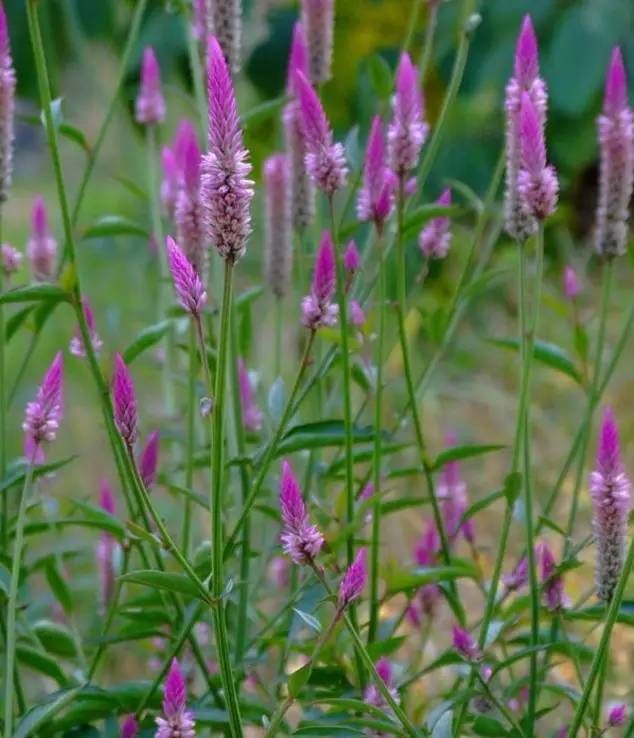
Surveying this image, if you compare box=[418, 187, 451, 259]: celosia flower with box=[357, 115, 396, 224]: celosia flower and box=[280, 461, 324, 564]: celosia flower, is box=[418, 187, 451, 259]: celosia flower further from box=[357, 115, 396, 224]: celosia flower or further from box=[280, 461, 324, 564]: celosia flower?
box=[280, 461, 324, 564]: celosia flower

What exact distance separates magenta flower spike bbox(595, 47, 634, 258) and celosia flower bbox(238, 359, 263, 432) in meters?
0.38

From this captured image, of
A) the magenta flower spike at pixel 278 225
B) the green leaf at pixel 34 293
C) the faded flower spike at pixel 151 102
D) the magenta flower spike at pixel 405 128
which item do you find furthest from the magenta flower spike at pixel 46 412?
the faded flower spike at pixel 151 102

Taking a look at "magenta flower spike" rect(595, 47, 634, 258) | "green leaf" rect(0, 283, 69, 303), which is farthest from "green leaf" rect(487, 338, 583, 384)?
"green leaf" rect(0, 283, 69, 303)

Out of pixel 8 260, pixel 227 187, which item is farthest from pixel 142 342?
pixel 227 187

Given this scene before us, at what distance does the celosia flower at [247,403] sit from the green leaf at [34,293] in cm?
43

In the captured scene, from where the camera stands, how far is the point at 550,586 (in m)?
1.13

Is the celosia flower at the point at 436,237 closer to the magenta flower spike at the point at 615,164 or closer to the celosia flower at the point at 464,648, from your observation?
the magenta flower spike at the point at 615,164

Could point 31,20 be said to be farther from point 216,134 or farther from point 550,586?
point 550,586

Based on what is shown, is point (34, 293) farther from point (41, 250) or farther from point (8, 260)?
point (41, 250)

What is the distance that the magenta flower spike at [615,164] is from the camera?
1144 millimetres

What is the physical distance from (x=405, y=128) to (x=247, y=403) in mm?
444

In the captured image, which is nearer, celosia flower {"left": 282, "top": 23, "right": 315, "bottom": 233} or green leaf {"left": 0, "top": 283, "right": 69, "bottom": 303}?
green leaf {"left": 0, "top": 283, "right": 69, "bottom": 303}

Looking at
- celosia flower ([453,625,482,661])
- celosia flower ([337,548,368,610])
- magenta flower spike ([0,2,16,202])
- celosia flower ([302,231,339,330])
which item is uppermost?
magenta flower spike ([0,2,16,202])

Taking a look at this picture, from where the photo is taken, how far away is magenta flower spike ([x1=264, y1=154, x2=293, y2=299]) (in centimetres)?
132
